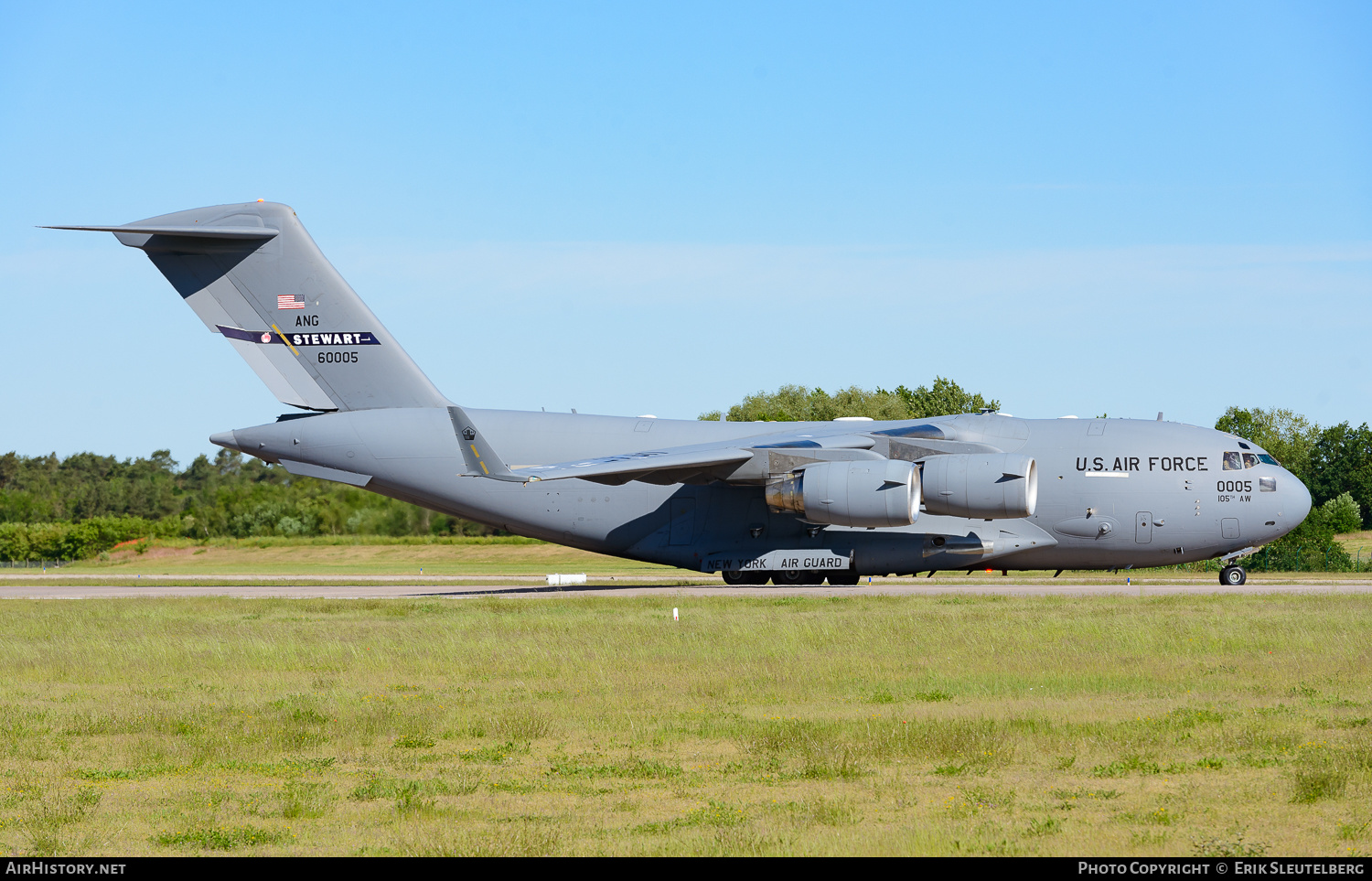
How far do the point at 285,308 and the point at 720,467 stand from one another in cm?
992

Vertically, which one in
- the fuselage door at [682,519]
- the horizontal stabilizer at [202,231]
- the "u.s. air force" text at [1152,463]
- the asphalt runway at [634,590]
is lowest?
the asphalt runway at [634,590]

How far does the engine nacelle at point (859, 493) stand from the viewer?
22984 millimetres

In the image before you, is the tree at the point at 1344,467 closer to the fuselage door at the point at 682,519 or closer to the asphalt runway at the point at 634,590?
the asphalt runway at the point at 634,590

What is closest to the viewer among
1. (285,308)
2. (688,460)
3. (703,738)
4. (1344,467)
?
(703,738)

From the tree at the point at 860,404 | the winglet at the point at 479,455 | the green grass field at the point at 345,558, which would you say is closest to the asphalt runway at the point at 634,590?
the winglet at the point at 479,455

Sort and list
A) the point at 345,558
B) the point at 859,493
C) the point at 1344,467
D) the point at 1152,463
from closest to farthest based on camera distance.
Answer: the point at 859,493 < the point at 1152,463 < the point at 345,558 < the point at 1344,467

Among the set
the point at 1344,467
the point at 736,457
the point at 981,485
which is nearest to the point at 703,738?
the point at 981,485

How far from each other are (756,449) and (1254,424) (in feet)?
243

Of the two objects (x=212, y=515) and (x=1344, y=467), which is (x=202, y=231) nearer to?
(x=212, y=515)

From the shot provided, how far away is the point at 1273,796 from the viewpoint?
7.32 m

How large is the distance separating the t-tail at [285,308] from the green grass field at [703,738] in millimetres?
9820

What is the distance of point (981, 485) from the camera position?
22.9m
